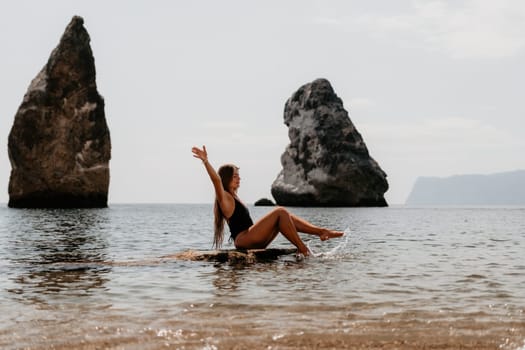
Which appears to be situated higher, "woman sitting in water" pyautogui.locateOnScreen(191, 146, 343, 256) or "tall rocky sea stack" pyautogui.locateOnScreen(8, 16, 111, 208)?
"tall rocky sea stack" pyautogui.locateOnScreen(8, 16, 111, 208)

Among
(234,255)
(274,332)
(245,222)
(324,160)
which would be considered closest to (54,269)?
(234,255)

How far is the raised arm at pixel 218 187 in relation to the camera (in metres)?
9.94

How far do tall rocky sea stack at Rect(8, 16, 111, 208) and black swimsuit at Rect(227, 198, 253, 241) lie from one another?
6384 centimetres

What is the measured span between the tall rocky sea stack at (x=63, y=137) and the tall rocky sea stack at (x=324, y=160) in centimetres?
3422

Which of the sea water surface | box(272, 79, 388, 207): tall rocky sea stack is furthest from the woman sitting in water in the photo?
box(272, 79, 388, 207): tall rocky sea stack

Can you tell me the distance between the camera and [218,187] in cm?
1061

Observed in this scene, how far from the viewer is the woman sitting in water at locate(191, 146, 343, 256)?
11062 mm

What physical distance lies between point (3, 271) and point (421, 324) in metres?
7.58

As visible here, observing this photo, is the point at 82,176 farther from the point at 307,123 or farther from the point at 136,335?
the point at 136,335

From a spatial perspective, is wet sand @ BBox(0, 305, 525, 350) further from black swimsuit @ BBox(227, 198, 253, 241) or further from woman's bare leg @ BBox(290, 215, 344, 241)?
black swimsuit @ BBox(227, 198, 253, 241)

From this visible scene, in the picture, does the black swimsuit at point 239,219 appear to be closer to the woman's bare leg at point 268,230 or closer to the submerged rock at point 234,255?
the woman's bare leg at point 268,230

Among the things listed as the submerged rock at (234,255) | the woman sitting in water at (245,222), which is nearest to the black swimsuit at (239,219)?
the woman sitting in water at (245,222)

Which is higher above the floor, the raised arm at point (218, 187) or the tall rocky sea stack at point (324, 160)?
the tall rocky sea stack at point (324, 160)

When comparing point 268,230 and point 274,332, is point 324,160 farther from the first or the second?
point 274,332
